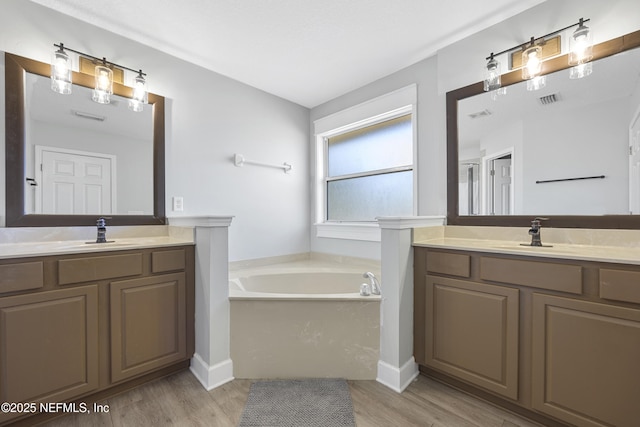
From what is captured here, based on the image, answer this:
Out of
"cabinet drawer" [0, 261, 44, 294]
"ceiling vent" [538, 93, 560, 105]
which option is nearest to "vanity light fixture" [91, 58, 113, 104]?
"cabinet drawer" [0, 261, 44, 294]

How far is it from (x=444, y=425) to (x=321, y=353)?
2.44 feet

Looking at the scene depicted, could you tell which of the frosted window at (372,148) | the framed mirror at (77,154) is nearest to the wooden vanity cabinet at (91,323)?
the framed mirror at (77,154)

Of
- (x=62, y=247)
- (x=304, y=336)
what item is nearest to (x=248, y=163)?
(x=62, y=247)

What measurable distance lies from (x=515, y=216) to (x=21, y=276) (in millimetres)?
2709

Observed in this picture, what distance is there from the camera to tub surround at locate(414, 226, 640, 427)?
1173mm

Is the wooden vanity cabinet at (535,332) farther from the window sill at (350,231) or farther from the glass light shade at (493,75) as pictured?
the glass light shade at (493,75)

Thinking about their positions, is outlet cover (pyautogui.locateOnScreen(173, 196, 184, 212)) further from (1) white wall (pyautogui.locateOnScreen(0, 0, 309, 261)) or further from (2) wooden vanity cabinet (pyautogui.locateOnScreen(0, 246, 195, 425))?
(2) wooden vanity cabinet (pyautogui.locateOnScreen(0, 246, 195, 425))

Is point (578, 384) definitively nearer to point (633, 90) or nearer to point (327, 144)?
point (633, 90)

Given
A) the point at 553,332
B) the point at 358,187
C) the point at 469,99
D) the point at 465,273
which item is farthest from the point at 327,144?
the point at 553,332

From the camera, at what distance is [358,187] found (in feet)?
9.97

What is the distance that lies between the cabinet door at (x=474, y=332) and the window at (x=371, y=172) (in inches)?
40.2

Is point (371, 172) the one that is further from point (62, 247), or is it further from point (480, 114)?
point (62, 247)

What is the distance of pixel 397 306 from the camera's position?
1742 mm

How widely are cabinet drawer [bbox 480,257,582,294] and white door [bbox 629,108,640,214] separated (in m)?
0.60
